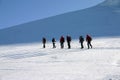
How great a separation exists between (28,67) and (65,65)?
8.04ft

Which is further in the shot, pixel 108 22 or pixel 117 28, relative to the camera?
pixel 108 22

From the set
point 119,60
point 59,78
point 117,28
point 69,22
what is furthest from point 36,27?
point 59,78

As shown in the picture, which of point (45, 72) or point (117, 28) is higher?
point (117, 28)

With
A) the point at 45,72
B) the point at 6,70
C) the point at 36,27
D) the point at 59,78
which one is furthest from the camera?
the point at 36,27

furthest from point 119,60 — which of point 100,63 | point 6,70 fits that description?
point 6,70

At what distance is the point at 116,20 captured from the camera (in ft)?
265

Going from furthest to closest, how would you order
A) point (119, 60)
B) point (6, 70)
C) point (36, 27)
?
point (36, 27), point (119, 60), point (6, 70)

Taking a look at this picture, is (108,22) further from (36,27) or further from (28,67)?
(28,67)

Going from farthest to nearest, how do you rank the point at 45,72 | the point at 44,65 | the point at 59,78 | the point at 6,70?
the point at 44,65
the point at 6,70
the point at 45,72
the point at 59,78

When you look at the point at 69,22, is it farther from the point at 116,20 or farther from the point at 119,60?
the point at 119,60

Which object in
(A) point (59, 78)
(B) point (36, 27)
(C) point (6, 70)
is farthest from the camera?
(B) point (36, 27)

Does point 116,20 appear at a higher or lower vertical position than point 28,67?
higher

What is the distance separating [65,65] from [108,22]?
196 ft

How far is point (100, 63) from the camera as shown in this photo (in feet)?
69.8
